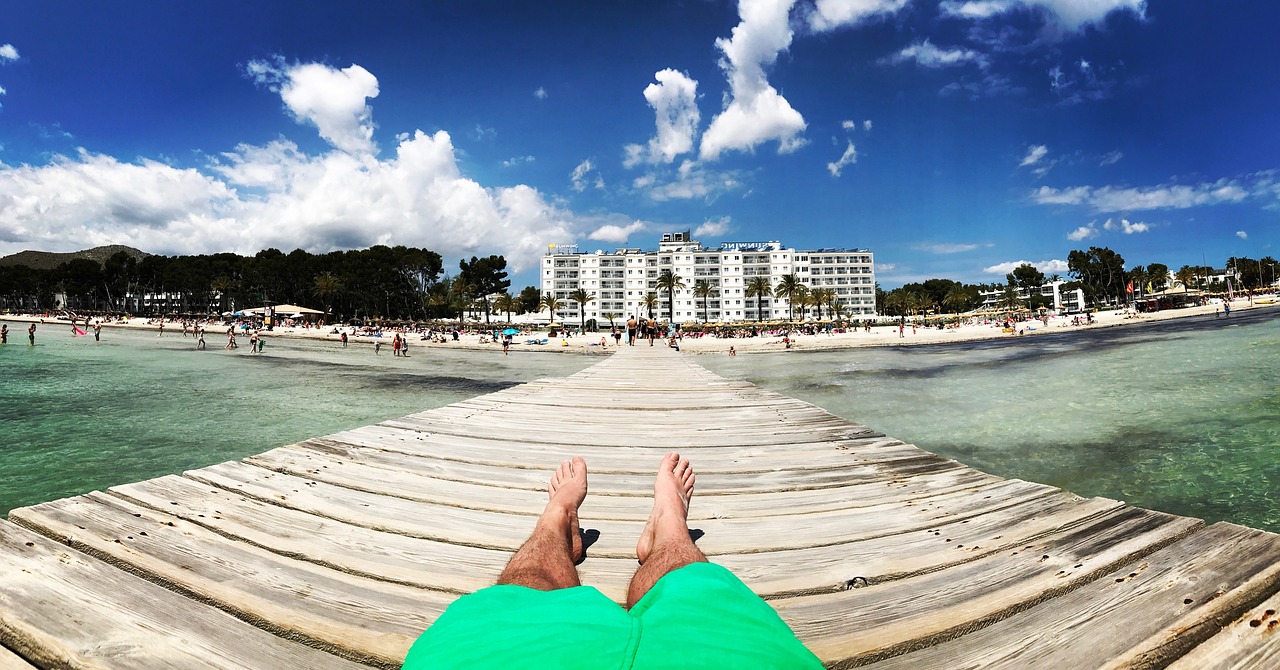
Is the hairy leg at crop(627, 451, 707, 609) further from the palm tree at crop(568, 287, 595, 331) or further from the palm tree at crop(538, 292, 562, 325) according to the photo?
the palm tree at crop(538, 292, 562, 325)

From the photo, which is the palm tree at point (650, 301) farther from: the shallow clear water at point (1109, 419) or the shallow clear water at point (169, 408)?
the shallow clear water at point (1109, 419)

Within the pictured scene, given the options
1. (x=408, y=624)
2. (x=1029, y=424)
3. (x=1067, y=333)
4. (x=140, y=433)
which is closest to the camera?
(x=408, y=624)

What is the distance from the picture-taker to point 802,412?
16.3 feet

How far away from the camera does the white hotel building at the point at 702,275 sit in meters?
89.2

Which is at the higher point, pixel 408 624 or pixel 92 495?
pixel 92 495

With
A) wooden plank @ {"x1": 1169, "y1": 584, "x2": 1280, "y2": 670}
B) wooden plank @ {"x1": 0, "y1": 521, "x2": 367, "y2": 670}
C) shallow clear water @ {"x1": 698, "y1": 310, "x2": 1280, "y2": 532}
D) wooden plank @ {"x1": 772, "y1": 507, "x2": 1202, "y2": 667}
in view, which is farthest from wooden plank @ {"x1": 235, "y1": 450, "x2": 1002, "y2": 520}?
shallow clear water @ {"x1": 698, "y1": 310, "x2": 1280, "y2": 532}

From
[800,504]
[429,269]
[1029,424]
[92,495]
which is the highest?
[429,269]

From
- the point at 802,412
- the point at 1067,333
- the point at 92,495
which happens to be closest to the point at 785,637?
the point at 92,495

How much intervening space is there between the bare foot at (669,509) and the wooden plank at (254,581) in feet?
2.39

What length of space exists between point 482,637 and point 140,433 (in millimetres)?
12642

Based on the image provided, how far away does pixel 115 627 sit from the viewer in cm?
137

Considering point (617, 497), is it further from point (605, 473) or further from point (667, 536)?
point (667, 536)

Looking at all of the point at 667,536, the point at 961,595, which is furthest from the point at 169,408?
the point at 961,595

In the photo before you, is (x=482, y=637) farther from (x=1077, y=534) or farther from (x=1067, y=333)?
(x=1067, y=333)
